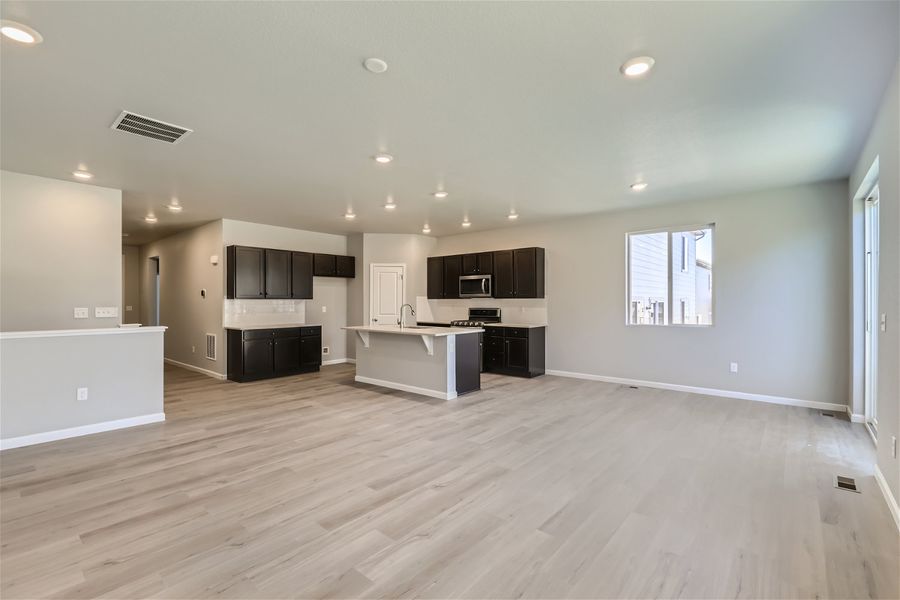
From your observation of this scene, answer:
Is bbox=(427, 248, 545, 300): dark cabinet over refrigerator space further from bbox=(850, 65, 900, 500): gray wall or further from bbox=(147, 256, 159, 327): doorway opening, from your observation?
bbox=(147, 256, 159, 327): doorway opening

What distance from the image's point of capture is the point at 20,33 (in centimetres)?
214

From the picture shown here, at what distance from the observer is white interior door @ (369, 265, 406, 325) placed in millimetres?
8359

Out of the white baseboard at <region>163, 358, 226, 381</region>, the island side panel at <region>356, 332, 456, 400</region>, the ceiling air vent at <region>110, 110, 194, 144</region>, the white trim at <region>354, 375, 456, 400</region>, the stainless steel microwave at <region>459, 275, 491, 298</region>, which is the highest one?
the ceiling air vent at <region>110, 110, 194, 144</region>

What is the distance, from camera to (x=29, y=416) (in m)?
3.73

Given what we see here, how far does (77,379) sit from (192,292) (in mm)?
4062

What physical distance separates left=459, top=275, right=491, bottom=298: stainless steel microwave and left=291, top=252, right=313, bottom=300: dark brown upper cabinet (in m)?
2.85

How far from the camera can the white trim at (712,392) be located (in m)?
4.88

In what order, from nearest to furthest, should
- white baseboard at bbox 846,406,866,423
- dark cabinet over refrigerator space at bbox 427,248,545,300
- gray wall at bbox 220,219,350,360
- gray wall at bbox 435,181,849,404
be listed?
1. white baseboard at bbox 846,406,866,423
2. gray wall at bbox 435,181,849,404
3. dark cabinet over refrigerator space at bbox 427,248,545,300
4. gray wall at bbox 220,219,350,360

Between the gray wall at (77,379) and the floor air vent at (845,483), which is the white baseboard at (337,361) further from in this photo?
the floor air vent at (845,483)

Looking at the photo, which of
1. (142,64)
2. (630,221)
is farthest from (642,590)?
(630,221)

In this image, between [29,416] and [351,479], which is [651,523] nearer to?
[351,479]

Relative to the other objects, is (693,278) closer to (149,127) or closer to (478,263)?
(478,263)

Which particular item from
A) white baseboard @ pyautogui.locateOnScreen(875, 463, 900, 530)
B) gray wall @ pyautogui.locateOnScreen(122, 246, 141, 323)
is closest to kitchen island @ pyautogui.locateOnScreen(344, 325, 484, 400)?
white baseboard @ pyautogui.locateOnScreen(875, 463, 900, 530)

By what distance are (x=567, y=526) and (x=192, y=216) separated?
700cm
